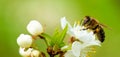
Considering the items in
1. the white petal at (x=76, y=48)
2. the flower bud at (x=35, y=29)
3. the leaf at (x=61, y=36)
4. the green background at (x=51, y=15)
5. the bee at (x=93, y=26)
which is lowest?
the white petal at (x=76, y=48)

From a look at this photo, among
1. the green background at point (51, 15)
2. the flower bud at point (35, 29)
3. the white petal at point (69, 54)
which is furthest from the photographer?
the green background at point (51, 15)

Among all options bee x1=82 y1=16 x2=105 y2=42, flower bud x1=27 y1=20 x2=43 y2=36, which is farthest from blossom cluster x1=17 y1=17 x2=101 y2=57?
bee x1=82 y1=16 x2=105 y2=42

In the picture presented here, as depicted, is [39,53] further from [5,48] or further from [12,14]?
[12,14]

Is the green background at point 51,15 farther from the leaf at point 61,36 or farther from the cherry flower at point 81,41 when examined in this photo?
the leaf at point 61,36

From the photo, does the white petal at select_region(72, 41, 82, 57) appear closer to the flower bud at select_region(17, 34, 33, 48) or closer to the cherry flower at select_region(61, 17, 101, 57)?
the cherry flower at select_region(61, 17, 101, 57)

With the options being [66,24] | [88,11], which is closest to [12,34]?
[88,11]

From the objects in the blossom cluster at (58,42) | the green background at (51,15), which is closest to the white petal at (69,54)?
the blossom cluster at (58,42)

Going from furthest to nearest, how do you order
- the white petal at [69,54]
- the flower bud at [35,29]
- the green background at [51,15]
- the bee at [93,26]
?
1. the green background at [51,15]
2. the bee at [93,26]
3. the flower bud at [35,29]
4. the white petal at [69,54]
